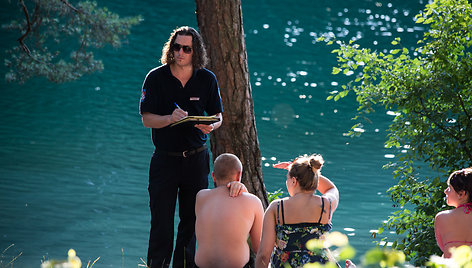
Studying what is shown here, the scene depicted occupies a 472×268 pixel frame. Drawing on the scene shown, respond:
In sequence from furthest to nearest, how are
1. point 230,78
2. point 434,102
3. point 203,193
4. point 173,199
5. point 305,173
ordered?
point 434,102
point 230,78
point 173,199
point 203,193
point 305,173

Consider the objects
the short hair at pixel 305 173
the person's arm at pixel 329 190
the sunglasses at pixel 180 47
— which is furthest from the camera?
the sunglasses at pixel 180 47

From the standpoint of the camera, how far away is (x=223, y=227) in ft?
11.5

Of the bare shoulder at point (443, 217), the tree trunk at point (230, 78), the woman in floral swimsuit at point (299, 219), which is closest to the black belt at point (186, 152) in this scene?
the woman in floral swimsuit at point (299, 219)

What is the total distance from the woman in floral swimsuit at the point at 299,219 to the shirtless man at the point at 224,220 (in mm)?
209

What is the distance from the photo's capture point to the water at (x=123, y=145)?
7727mm

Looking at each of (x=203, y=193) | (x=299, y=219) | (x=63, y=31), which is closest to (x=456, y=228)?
(x=299, y=219)

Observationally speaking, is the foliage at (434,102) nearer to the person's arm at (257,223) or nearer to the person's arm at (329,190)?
the person's arm at (329,190)

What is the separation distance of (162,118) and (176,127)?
146mm

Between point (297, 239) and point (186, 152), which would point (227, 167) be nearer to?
point (186, 152)

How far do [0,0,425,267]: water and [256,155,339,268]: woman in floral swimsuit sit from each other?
3.57 meters

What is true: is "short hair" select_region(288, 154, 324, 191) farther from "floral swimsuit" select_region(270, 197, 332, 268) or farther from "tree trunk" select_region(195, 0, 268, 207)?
"tree trunk" select_region(195, 0, 268, 207)

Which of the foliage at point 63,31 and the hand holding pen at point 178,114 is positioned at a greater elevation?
the foliage at point 63,31

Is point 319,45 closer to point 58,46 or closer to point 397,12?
point 397,12

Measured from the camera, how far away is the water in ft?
25.3
